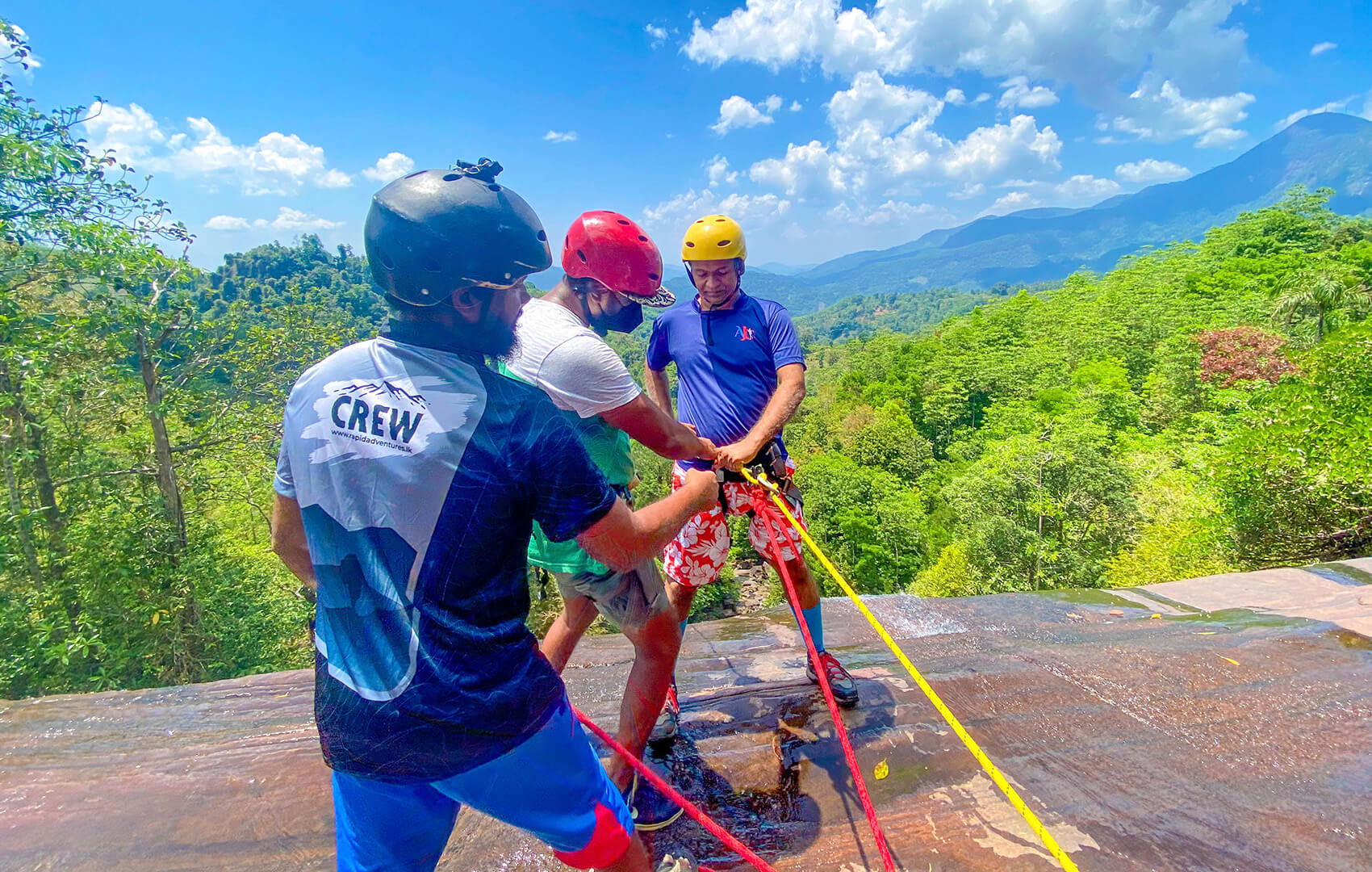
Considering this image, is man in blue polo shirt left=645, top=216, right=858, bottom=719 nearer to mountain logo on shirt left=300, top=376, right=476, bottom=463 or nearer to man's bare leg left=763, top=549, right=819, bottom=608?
man's bare leg left=763, top=549, right=819, bottom=608

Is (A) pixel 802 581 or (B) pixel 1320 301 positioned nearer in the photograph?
(A) pixel 802 581

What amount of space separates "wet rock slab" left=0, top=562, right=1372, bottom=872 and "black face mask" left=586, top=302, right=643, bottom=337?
206 centimetres

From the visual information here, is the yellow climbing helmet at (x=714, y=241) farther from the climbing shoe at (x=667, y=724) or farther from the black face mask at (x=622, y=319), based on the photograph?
the climbing shoe at (x=667, y=724)

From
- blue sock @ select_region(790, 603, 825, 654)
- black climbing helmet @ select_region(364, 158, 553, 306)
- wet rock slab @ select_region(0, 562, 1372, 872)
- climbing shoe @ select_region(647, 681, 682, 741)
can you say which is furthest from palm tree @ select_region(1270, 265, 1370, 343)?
black climbing helmet @ select_region(364, 158, 553, 306)

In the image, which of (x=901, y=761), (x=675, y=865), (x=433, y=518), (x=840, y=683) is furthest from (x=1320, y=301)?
(x=433, y=518)

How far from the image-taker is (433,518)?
1.34m

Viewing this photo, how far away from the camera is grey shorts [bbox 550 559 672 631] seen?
2.39 metres

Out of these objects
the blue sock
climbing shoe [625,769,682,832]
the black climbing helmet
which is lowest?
climbing shoe [625,769,682,832]

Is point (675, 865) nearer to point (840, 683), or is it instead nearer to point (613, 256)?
point (840, 683)

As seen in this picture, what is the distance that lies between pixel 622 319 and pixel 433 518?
1342 millimetres

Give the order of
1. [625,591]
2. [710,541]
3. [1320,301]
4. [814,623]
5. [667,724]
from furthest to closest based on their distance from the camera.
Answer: [1320,301]
[814,623]
[710,541]
[667,724]
[625,591]

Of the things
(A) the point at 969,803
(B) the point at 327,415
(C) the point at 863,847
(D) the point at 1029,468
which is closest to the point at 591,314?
(B) the point at 327,415

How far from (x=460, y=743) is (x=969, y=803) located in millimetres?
2378

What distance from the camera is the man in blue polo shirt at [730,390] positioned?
132 inches
